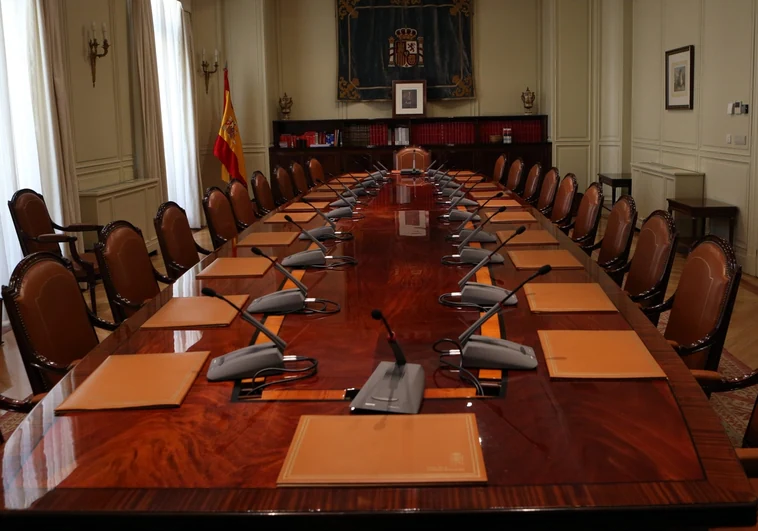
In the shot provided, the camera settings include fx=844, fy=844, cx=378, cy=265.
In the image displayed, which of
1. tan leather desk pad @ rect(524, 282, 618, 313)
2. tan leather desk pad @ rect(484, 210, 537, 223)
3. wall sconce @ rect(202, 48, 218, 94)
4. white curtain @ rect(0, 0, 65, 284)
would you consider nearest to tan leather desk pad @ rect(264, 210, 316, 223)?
tan leather desk pad @ rect(484, 210, 537, 223)

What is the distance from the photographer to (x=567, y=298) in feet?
8.89

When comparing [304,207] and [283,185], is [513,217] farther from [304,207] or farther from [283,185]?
[283,185]

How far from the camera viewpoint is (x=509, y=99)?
11234 millimetres

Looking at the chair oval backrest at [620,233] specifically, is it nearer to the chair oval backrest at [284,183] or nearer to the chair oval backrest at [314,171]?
the chair oval backrest at [284,183]

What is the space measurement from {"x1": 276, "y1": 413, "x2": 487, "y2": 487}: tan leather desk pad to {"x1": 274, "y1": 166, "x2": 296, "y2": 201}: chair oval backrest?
214 inches

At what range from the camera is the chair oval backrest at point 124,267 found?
3.27 metres

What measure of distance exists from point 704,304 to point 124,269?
220 centimetres

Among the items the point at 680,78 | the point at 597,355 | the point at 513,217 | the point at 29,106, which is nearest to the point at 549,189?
the point at 513,217

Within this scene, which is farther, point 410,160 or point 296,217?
point 410,160

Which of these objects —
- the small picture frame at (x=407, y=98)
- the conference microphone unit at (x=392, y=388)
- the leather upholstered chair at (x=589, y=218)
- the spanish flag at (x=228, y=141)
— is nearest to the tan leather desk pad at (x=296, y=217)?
the leather upholstered chair at (x=589, y=218)

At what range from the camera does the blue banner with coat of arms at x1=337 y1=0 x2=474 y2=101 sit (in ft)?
36.2

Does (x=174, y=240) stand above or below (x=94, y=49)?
below

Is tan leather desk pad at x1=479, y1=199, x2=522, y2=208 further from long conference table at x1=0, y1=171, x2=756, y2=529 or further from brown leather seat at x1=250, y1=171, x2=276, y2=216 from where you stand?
long conference table at x1=0, y1=171, x2=756, y2=529

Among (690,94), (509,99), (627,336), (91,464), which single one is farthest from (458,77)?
(91,464)
